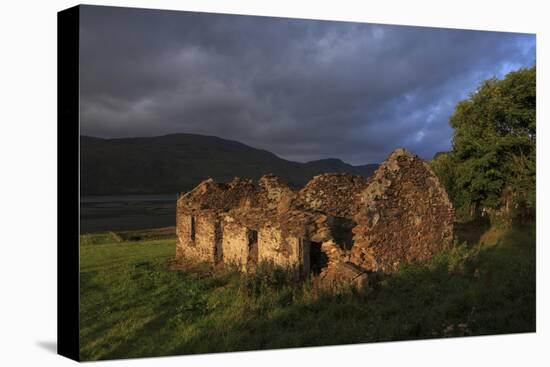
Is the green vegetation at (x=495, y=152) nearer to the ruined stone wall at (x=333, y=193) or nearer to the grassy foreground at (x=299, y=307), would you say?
the grassy foreground at (x=299, y=307)

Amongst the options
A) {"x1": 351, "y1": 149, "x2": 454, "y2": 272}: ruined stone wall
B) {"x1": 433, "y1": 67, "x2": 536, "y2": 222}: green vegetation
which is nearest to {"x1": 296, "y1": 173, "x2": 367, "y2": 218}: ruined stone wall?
{"x1": 351, "y1": 149, "x2": 454, "y2": 272}: ruined stone wall

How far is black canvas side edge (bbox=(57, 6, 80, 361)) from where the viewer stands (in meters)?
7.39

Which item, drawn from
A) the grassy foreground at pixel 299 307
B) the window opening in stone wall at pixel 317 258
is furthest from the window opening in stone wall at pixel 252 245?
the window opening in stone wall at pixel 317 258

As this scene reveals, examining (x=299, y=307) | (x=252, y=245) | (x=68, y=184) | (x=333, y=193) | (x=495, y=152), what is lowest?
(x=299, y=307)

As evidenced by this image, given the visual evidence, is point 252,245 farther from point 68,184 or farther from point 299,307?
point 68,184

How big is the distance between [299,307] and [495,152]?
323 inches

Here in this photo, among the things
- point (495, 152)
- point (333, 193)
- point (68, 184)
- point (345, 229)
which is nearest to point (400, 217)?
point (345, 229)

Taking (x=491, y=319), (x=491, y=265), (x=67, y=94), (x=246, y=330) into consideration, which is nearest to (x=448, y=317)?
(x=491, y=319)

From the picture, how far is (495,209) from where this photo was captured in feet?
45.0

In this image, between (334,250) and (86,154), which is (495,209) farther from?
(86,154)

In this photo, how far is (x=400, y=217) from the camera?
11391 mm

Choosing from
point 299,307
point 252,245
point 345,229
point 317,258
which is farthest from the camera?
point 345,229

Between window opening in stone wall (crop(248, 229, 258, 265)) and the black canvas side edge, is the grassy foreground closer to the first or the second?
the black canvas side edge

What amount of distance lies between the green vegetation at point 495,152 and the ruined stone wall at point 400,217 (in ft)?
6.07
